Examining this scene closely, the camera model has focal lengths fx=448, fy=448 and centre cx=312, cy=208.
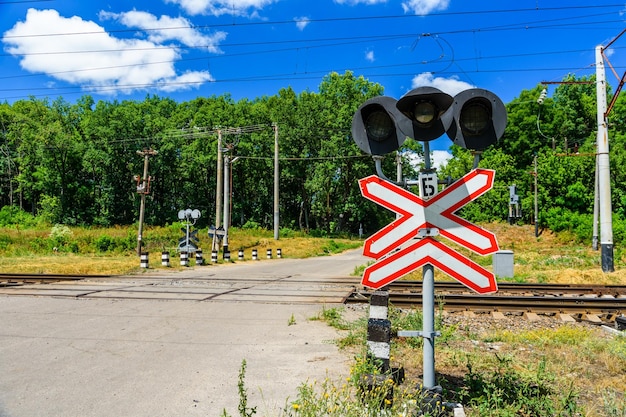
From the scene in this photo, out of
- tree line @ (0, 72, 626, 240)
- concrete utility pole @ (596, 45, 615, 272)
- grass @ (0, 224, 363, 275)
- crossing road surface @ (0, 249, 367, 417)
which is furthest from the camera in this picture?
tree line @ (0, 72, 626, 240)

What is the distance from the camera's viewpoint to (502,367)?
17.0 feet

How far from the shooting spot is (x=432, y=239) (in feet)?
12.7

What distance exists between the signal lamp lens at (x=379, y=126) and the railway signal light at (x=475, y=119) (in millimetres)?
496

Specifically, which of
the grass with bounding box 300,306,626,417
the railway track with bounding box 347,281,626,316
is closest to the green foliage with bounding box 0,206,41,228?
the railway track with bounding box 347,281,626,316

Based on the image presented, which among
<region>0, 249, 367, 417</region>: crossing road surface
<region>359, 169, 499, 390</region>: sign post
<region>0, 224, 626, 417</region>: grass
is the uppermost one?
<region>359, 169, 499, 390</region>: sign post

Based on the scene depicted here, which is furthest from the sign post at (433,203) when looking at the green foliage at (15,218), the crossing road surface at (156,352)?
the green foliage at (15,218)

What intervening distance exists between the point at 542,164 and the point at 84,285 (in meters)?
43.3

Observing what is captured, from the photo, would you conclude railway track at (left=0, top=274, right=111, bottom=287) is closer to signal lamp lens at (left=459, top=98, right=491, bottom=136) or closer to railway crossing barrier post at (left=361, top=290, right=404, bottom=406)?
railway crossing barrier post at (left=361, top=290, right=404, bottom=406)

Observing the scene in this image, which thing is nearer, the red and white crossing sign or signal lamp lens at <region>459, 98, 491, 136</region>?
the red and white crossing sign

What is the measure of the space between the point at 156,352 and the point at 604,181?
15.6 m

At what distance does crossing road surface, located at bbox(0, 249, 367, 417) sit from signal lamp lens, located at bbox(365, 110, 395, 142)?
244 cm

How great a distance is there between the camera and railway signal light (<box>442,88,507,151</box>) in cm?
377

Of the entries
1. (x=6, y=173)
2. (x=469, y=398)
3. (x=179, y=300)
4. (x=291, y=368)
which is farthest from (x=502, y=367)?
(x=6, y=173)

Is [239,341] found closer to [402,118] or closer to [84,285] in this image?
[402,118]
